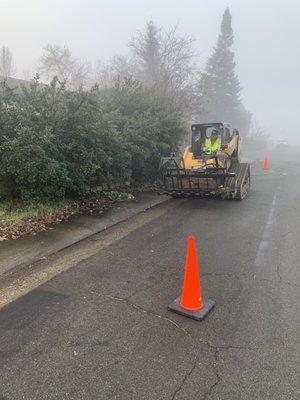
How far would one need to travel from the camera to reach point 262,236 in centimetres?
813

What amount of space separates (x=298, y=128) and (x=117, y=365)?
182 meters

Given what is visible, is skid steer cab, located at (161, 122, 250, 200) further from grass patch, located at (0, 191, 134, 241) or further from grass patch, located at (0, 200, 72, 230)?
grass patch, located at (0, 200, 72, 230)

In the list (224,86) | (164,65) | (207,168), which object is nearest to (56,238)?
(207,168)

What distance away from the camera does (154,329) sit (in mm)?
4367

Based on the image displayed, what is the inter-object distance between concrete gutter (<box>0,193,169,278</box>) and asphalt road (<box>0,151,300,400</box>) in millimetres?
401

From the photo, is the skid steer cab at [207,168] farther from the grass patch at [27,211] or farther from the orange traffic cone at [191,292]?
the orange traffic cone at [191,292]

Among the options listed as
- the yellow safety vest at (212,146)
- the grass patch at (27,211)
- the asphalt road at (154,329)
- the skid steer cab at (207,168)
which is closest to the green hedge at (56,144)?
the grass patch at (27,211)

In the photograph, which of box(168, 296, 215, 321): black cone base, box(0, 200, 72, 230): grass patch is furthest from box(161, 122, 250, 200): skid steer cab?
box(168, 296, 215, 321): black cone base

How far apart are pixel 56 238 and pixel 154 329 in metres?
3.80

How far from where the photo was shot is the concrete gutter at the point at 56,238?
6395 mm

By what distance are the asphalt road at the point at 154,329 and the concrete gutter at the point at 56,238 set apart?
40 centimetres

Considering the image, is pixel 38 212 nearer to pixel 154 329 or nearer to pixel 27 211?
pixel 27 211

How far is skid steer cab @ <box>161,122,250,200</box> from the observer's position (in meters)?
11.9

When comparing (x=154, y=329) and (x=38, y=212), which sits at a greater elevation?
(x=38, y=212)
